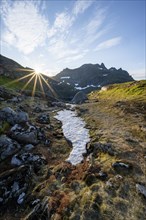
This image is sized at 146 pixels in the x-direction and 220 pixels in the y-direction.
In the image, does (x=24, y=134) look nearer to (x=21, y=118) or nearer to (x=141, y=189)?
(x=21, y=118)

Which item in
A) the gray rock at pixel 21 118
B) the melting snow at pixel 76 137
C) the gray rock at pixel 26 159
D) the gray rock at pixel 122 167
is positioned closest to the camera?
the gray rock at pixel 122 167

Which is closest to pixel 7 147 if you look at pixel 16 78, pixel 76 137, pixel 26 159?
pixel 26 159

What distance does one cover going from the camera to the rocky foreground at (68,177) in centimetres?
1477

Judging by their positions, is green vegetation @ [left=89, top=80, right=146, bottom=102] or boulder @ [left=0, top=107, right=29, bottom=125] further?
green vegetation @ [left=89, top=80, right=146, bottom=102]

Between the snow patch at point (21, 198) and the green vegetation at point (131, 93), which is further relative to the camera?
the green vegetation at point (131, 93)

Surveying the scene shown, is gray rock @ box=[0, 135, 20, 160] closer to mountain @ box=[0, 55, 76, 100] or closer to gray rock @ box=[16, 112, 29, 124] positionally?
gray rock @ box=[16, 112, 29, 124]

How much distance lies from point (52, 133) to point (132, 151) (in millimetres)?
15275

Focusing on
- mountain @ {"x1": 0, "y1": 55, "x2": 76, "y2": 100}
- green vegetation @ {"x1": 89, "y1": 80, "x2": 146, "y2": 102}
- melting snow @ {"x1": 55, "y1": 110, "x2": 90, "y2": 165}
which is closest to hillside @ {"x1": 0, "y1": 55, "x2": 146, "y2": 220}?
melting snow @ {"x1": 55, "y1": 110, "x2": 90, "y2": 165}

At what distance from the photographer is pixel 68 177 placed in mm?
19375

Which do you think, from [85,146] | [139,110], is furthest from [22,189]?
[139,110]

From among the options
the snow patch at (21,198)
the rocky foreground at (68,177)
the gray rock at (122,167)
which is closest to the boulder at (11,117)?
the rocky foreground at (68,177)

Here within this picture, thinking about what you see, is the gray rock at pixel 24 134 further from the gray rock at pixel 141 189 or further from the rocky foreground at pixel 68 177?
the gray rock at pixel 141 189

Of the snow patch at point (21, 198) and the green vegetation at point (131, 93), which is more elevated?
the green vegetation at point (131, 93)

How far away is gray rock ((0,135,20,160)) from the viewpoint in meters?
23.4
